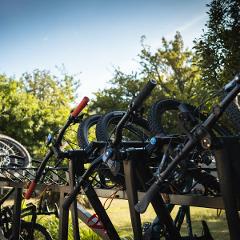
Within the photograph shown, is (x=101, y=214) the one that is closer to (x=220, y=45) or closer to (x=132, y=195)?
(x=132, y=195)

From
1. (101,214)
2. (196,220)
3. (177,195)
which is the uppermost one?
(177,195)

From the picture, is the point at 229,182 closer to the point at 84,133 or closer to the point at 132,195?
the point at 132,195

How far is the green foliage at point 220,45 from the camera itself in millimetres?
5957

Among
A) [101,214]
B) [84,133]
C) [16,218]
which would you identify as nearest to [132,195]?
[101,214]

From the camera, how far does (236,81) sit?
1.39 m

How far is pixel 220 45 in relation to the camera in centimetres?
640

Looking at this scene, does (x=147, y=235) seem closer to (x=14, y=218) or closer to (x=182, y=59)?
(x=14, y=218)

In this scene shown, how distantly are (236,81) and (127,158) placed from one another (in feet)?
2.99

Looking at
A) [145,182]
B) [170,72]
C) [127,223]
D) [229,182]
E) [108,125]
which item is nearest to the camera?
[229,182]

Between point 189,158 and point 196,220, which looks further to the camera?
point 196,220

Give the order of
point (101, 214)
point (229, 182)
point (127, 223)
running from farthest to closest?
point (127, 223) < point (101, 214) < point (229, 182)

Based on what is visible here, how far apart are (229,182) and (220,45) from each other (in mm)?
5294

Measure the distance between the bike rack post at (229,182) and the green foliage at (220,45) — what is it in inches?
178

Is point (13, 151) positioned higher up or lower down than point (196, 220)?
higher up
